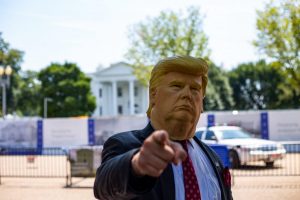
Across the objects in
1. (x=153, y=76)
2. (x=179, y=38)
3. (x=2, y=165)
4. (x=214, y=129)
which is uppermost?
(x=179, y=38)

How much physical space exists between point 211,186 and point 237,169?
37.4ft

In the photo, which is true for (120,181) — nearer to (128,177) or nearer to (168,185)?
(128,177)

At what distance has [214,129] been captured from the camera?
14.1 metres

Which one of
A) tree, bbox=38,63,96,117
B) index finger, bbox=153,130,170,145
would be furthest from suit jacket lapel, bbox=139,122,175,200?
tree, bbox=38,63,96,117

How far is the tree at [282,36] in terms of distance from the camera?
58.0 feet

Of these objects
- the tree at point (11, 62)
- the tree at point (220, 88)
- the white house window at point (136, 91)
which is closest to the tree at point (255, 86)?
the tree at point (220, 88)

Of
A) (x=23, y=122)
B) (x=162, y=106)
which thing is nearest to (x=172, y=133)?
(x=162, y=106)

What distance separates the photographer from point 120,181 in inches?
67.1

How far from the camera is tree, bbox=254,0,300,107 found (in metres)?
17.7

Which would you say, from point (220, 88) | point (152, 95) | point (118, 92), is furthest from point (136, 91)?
point (152, 95)

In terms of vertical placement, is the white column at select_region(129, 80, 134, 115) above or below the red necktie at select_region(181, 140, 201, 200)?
above

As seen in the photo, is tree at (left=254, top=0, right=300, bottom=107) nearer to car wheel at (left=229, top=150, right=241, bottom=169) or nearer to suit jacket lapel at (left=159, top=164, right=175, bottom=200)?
car wheel at (left=229, top=150, right=241, bottom=169)

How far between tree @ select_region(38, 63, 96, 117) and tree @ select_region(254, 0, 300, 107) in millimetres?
35062

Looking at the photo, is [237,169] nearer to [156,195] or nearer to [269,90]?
[156,195]
